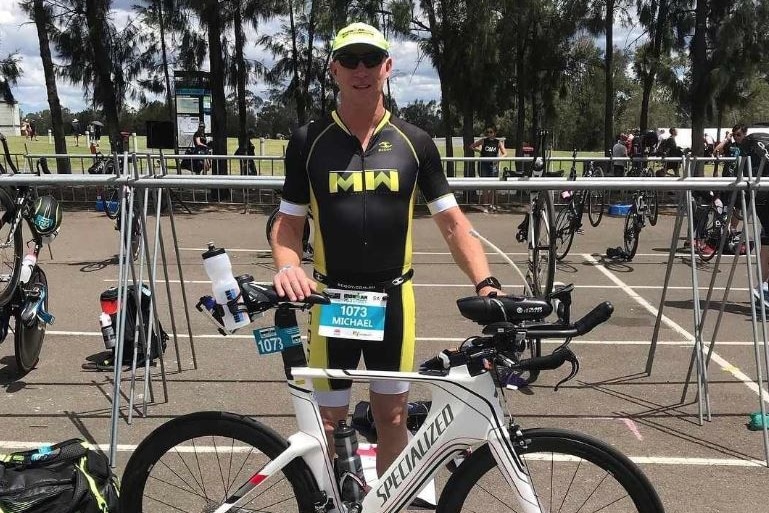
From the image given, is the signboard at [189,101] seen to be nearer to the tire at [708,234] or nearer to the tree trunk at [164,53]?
the tree trunk at [164,53]

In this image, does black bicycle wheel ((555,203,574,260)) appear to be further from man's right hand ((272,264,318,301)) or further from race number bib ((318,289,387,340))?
man's right hand ((272,264,318,301))

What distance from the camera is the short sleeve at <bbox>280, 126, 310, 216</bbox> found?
246 cm

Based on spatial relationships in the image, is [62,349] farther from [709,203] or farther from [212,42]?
[212,42]

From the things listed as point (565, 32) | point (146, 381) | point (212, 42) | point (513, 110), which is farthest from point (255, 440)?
point (513, 110)

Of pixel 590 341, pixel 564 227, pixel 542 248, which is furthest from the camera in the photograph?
pixel 564 227

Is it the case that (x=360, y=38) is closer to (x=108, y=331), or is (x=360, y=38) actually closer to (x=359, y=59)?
(x=359, y=59)

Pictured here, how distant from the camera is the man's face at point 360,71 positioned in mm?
2273

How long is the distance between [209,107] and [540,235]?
51.4 ft

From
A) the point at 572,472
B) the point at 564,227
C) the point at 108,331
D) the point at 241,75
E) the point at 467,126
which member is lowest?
the point at 108,331

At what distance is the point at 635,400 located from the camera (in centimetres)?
455

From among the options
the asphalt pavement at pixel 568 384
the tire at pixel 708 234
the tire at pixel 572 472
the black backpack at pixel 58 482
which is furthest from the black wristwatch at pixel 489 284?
the tire at pixel 708 234

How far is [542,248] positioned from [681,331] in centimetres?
177

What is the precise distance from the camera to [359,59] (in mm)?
2281

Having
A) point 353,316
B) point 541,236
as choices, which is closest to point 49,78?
point 541,236
